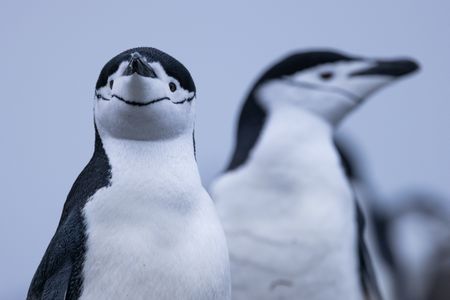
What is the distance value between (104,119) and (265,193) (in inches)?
57.2

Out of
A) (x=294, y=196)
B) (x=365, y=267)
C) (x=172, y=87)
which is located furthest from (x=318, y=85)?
(x=172, y=87)

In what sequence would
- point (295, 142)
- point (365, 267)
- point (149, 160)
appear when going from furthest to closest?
point (295, 142) → point (365, 267) → point (149, 160)

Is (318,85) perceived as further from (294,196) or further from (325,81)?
(294,196)

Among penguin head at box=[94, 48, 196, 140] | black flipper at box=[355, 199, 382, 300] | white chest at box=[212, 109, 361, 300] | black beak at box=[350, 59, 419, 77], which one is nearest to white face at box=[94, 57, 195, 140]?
penguin head at box=[94, 48, 196, 140]

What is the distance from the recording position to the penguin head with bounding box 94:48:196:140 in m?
1.69

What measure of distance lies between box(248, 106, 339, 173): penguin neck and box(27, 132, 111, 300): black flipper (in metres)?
1.44

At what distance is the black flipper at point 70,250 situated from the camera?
66.5 inches

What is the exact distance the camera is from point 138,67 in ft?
5.46

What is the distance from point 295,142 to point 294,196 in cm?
22

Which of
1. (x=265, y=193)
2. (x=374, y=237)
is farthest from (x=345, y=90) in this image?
(x=374, y=237)

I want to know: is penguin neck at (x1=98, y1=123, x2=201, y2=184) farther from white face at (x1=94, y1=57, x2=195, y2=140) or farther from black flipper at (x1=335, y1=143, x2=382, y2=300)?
black flipper at (x1=335, y1=143, x2=382, y2=300)

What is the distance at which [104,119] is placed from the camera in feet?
5.81

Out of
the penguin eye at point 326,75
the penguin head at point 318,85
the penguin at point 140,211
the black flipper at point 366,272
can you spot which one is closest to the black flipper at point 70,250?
the penguin at point 140,211

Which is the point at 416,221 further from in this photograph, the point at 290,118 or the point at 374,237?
the point at 290,118
